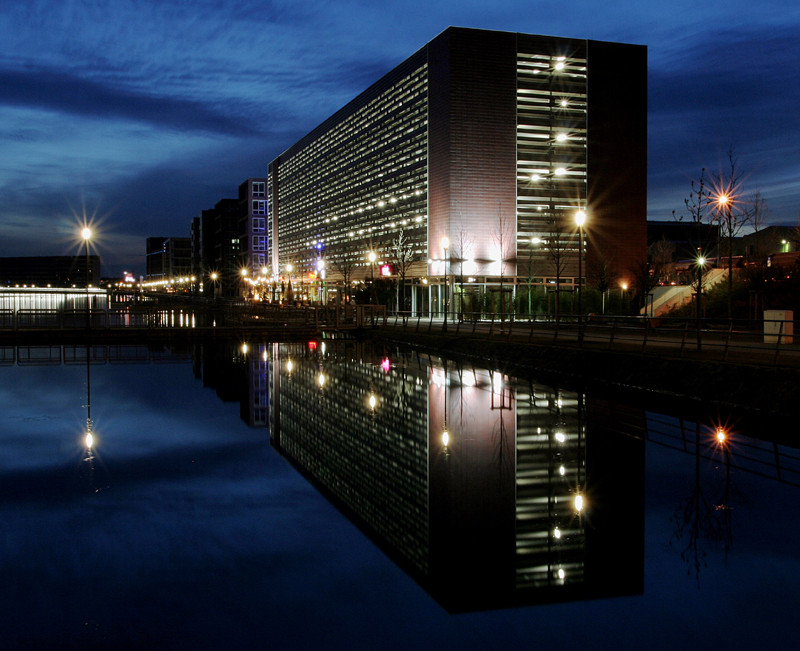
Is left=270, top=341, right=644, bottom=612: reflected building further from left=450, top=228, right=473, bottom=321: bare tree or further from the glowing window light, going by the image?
left=450, top=228, right=473, bottom=321: bare tree

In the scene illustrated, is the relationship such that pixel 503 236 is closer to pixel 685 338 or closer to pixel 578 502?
pixel 685 338

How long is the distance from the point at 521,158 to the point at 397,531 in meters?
61.0

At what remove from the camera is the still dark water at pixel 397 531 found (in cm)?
630

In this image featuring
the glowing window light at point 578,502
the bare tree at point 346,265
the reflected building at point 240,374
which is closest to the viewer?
the glowing window light at point 578,502

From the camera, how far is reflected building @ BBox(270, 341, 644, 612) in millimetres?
7457

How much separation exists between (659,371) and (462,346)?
13.9m

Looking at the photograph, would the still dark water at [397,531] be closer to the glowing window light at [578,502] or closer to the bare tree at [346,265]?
the glowing window light at [578,502]

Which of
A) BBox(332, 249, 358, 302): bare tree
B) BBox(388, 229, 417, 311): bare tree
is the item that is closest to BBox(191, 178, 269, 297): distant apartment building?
BBox(332, 249, 358, 302): bare tree

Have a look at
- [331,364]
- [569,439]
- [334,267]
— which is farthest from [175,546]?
[334,267]

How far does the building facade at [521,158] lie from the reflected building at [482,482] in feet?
143

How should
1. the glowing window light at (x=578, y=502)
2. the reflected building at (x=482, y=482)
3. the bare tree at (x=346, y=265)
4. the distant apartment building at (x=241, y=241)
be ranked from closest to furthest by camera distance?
the reflected building at (x=482, y=482)
the glowing window light at (x=578, y=502)
the bare tree at (x=346, y=265)
the distant apartment building at (x=241, y=241)

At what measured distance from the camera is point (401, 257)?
73125 millimetres

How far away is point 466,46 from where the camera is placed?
64.7m

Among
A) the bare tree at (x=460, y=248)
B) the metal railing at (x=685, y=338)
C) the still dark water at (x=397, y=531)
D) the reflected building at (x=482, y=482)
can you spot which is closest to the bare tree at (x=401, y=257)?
the bare tree at (x=460, y=248)
